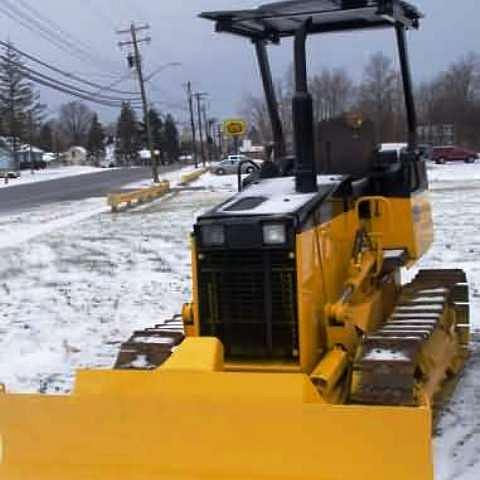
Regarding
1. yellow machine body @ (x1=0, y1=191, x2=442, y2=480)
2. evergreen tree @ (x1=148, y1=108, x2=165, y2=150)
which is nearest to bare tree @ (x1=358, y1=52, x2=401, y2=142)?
yellow machine body @ (x1=0, y1=191, x2=442, y2=480)

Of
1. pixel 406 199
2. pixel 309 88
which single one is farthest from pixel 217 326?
pixel 406 199

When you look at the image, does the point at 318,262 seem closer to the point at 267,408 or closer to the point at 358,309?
the point at 358,309

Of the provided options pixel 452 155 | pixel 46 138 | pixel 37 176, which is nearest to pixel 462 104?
pixel 452 155

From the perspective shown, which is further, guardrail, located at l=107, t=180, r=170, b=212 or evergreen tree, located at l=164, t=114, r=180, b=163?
evergreen tree, located at l=164, t=114, r=180, b=163

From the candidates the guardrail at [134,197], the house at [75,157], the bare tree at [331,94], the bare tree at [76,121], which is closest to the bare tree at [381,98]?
the bare tree at [331,94]

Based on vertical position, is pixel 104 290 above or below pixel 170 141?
below

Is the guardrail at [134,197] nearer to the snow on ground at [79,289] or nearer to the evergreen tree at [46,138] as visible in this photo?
the snow on ground at [79,289]

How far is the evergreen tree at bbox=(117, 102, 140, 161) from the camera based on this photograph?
13125 cm

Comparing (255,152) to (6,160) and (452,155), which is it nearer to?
(452,155)

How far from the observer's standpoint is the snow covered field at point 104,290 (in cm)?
714

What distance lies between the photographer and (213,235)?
537 centimetres

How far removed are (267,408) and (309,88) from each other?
2.46 meters

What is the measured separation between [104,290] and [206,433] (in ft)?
28.5

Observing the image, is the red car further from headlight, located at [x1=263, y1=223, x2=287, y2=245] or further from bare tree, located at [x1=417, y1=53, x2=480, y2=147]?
headlight, located at [x1=263, y1=223, x2=287, y2=245]
